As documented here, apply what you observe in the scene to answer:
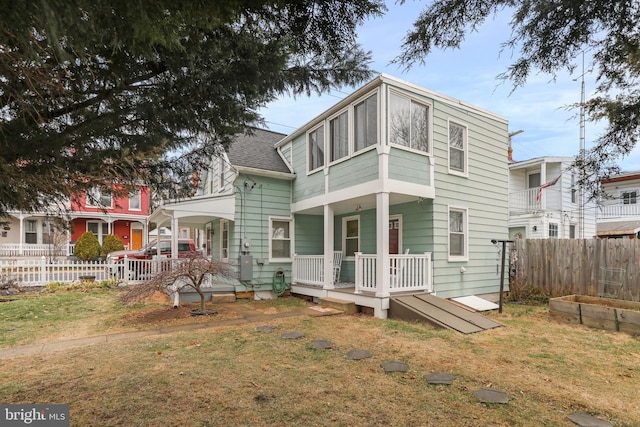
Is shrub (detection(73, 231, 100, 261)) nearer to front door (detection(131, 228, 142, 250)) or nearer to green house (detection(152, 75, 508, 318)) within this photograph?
front door (detection(131, 228, 142, 250))

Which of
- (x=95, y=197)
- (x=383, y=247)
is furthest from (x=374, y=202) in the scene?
(x=95, y=197)

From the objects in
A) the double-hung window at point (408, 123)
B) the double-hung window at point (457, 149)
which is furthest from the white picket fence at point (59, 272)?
the double-hung window at point (457, 149)

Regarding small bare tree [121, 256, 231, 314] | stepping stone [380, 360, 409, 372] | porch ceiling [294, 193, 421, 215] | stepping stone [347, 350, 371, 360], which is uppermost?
porch ceiling [294, 193, 421, 215]

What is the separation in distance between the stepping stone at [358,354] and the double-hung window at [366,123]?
14.9ft

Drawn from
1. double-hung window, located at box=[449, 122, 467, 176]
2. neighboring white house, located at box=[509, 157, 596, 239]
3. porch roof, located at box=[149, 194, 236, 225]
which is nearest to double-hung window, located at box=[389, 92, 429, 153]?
double-hung window, located at box=[449, 122, 467, 176]

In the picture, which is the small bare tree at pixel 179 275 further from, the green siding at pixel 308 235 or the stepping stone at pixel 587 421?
the stepping stone at pixel 587 421

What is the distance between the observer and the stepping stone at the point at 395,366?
14.4 ft

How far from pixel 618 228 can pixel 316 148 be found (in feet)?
63.2

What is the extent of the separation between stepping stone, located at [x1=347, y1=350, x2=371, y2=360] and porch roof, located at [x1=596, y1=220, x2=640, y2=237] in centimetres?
2006

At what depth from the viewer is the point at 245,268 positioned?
9688 millimetres

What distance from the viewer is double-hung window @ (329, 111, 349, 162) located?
8.89 metres

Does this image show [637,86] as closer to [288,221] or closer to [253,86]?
[253,86]

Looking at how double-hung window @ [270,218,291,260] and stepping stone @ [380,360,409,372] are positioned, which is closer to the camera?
stepping stone @ [380,360,409,372]

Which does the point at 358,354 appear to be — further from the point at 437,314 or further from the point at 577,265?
the point at 577,265
